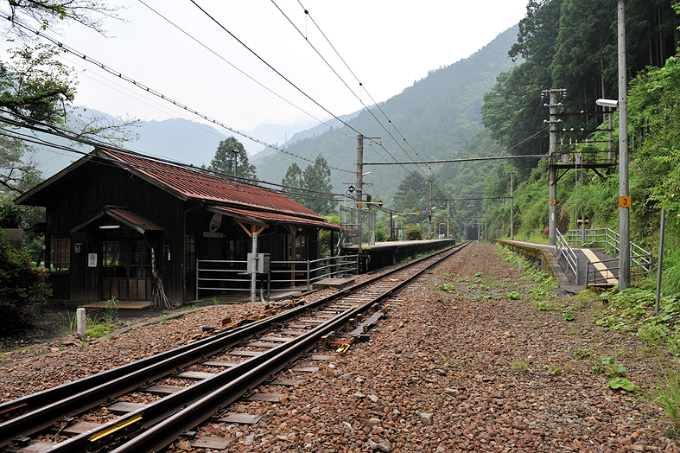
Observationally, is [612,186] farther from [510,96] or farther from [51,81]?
[510,96]

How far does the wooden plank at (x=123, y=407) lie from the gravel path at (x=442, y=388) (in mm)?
1085

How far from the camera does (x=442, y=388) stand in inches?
210

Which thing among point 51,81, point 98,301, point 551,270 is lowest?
point 98,301

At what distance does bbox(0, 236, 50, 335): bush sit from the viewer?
953 cm

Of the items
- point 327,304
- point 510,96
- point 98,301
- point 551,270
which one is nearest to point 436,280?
point 551,270

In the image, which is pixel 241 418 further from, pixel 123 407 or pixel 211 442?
pixel 123 407

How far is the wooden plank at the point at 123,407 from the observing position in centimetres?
469

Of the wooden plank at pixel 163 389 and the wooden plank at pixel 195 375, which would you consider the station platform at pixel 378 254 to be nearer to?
the wooden plank at pixel 195 375

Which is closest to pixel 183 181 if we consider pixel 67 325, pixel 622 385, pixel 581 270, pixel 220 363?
pixel 67 325

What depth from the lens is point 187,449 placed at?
3.81m

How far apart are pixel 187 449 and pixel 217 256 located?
40.6 ft

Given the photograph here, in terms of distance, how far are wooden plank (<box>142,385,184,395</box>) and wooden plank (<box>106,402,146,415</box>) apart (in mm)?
392

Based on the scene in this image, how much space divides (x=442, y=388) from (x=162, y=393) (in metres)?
3.51

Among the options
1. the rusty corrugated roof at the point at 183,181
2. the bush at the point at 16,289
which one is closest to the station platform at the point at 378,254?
the rusty corrugated roof at the point at 183,181
